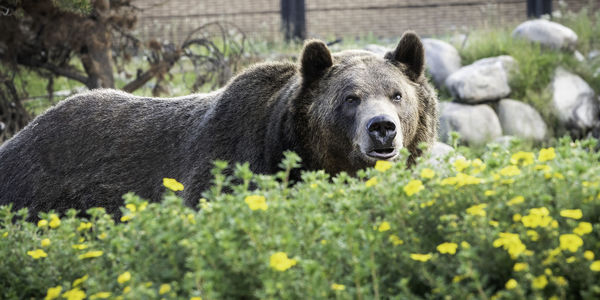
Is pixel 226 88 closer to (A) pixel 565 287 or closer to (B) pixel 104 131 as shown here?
(B) pixel 104 131

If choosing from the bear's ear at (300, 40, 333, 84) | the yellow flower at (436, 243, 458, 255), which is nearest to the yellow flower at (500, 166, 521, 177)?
Answer: the yellow flower at (436, 243, 458, 255)

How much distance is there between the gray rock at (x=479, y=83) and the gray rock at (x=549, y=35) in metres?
1.13

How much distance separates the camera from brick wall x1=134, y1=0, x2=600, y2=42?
14438 millimetres

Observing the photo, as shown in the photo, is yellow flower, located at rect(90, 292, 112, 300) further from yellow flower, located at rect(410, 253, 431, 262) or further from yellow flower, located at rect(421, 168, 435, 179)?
yellow flower, located at rect(421, 168, 435, 179)

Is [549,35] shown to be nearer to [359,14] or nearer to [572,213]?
[359,14]

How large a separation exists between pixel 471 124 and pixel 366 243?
27.4 feet

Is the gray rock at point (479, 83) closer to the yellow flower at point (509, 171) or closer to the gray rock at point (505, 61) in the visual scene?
the gray rock at point (505, 61)

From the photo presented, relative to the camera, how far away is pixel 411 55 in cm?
465

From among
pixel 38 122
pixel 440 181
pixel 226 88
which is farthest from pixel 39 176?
pixel 440 181

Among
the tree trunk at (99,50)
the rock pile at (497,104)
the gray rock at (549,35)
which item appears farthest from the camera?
the gray rock at (549,35)

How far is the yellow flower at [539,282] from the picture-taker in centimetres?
198

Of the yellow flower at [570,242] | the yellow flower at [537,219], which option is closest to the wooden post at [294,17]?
the yellow flower at [537,219]

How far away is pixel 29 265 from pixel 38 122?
9.12ft

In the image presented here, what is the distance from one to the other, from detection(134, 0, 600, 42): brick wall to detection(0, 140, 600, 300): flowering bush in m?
11.7
